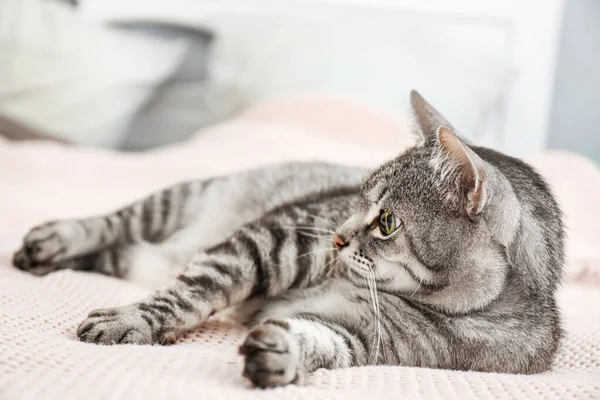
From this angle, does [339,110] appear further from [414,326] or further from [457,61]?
[414,326]

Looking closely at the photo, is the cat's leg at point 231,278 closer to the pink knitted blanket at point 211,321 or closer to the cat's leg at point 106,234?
the pink knitted blanket at point 211,321

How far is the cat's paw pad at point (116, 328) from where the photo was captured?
896 mm

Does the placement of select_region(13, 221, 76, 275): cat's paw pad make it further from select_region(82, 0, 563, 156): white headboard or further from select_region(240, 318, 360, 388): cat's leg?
select_region(82, 0, 563, 156): white headboard

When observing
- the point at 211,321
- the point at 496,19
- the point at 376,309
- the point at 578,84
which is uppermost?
the point at 496,19

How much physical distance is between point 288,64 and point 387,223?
1.89 metres

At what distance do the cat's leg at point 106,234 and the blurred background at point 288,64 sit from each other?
3.97 feet

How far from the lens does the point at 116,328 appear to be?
35.7 inches

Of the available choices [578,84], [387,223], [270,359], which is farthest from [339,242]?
[578,84]

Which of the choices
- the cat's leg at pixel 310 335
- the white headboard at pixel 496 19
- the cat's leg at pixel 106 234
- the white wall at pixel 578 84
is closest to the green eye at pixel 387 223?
the cat's leg at pixel 310 335

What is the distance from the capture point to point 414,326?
3.09ft

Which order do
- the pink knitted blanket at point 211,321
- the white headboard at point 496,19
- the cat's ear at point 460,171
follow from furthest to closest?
the white headboard at point 496,19, the cat's ear at point 460,171, the pink knitted blanket at point 211,321

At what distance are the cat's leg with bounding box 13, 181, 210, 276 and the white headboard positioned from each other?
1.57 meters

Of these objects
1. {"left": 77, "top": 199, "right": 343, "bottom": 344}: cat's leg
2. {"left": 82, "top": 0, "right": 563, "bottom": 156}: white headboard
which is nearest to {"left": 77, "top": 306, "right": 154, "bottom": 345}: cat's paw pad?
{"left": 77, "top": 199, "right": 343, "bottom": 344}: cat's leg

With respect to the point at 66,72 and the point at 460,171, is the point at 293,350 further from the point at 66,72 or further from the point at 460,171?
the point at 66,72
